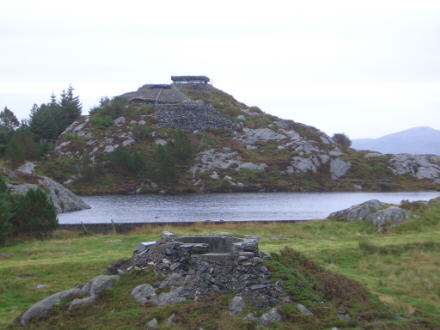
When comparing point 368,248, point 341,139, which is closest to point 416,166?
point 341,139

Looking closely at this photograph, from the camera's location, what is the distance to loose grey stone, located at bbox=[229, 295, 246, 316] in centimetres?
1489

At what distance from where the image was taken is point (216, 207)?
60812 millimetres

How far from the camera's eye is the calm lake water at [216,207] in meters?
51.3

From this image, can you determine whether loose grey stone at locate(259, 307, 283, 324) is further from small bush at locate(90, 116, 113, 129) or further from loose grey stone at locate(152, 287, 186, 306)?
small bush at locate(90, 116, 113, 129)

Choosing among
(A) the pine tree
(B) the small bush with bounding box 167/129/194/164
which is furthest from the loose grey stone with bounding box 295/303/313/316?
(A) the pine tree

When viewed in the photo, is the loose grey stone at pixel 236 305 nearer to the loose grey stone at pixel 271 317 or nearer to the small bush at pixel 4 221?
the loose grey stone at pixel 271 317

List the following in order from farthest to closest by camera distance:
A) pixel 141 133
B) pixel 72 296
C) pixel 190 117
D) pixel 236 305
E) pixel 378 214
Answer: pixel 190 117 → pixel 141 133 → pixel 378 214 → pixel 72 296 → pixel 236 305

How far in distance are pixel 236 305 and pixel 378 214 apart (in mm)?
23531

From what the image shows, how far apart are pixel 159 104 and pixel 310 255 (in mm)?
80392

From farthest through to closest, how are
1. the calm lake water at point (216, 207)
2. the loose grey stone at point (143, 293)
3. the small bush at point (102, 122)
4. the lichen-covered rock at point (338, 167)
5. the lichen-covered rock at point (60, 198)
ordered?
the small bush at point (102, 122) → the lichen-covered rock at point (338, 167) → the lichen-covered rock at point (60, 198) → the calm lake water at point (216, 207) → the loose grey stone at point (143, 293)

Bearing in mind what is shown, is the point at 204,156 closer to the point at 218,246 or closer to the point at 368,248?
the point at 368,248

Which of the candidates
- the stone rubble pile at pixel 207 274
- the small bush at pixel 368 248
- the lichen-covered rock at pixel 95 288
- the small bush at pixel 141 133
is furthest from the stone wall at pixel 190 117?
the lichen-covered rock at pixel 95 288

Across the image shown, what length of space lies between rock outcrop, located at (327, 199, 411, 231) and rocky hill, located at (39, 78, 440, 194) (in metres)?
41.5

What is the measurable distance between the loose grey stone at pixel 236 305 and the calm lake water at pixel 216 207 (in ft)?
105
